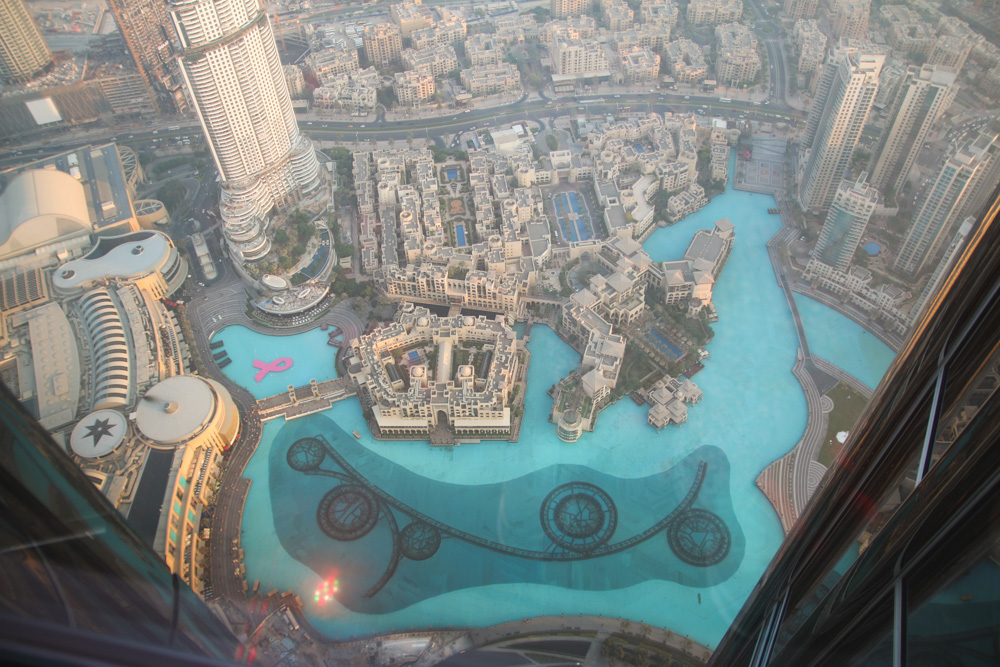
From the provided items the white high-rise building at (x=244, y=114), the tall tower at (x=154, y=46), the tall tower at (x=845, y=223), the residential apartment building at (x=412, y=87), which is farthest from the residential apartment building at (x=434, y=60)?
the tall tower at (x=845, y=223)

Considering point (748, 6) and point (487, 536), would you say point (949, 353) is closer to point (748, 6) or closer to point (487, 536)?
point (487, 536)

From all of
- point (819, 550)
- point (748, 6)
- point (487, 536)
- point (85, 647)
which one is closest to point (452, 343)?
point (487, 536)

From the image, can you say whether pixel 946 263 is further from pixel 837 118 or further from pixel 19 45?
pixel 19 45

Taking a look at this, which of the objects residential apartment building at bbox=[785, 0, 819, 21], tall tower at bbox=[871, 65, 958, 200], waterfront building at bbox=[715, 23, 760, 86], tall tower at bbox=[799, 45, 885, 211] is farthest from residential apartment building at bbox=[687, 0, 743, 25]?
tall tower at bbox=[871, 65, 958, 200]

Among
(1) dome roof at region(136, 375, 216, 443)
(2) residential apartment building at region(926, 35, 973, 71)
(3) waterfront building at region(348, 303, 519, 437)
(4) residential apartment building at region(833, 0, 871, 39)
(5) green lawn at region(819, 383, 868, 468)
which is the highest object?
(2) residential apartment building at region(926, 35, 973, 71)

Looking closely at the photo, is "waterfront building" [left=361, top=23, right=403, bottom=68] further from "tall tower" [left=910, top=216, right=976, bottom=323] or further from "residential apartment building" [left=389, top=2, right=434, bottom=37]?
"tall tower" [left=910, top=216, right=976, bottom=323]

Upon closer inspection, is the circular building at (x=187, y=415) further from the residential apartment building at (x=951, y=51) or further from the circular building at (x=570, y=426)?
the residential apartment building at (x=951, y=51)
